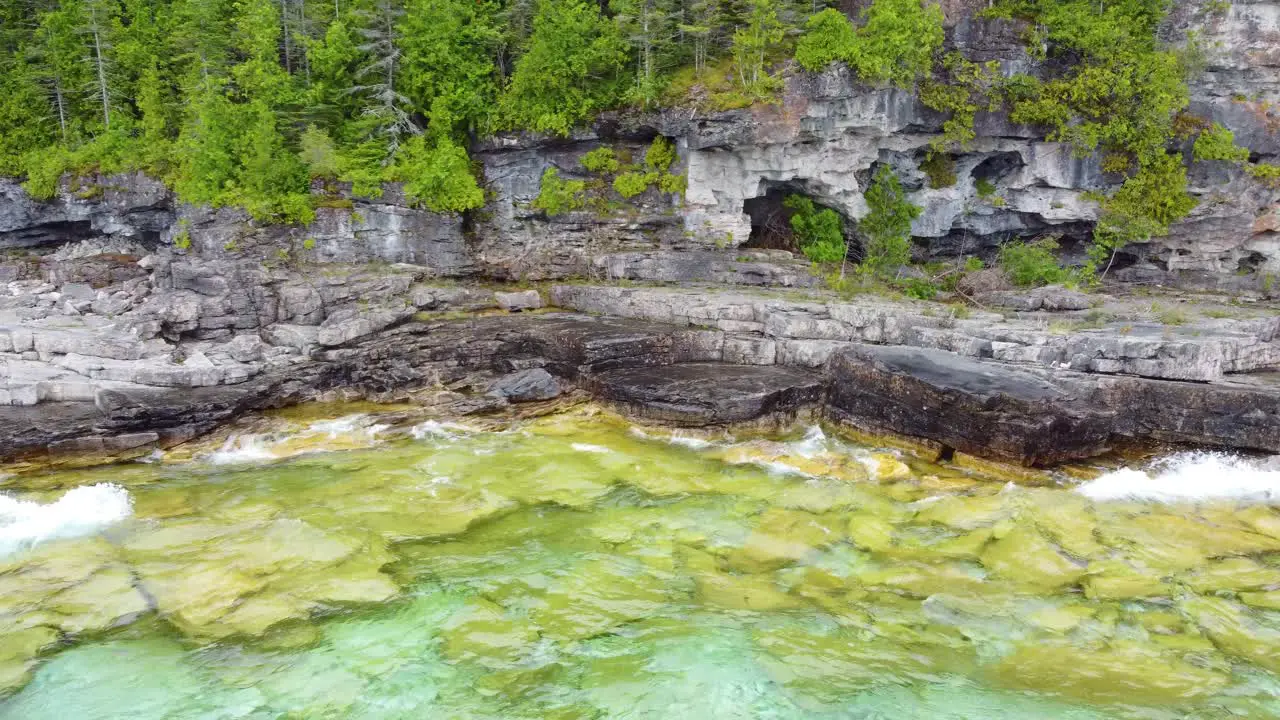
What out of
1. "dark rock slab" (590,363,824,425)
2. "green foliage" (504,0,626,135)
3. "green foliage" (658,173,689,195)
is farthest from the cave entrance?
"dark rock slab" (590,363,824,425)

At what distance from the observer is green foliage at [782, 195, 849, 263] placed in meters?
27.4

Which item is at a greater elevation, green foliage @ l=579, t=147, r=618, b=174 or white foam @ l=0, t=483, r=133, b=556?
green foliage @ l=579, t=147, r=618, b=174

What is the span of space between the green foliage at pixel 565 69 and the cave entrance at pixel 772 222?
6.49 meters

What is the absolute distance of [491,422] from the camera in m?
19.0

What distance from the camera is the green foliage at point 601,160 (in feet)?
91.9

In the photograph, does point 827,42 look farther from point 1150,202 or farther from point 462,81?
point 462,81

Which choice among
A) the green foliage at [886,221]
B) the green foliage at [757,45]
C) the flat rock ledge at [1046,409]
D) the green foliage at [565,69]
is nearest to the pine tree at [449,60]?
the green foliage at [565,69]

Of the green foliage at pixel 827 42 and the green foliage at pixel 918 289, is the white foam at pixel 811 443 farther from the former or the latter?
the green foliage at pixel 827 42

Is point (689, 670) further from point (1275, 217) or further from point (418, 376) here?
point (1275, 217)

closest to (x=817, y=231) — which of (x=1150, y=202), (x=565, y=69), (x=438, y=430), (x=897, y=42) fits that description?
(x=897, y=42)

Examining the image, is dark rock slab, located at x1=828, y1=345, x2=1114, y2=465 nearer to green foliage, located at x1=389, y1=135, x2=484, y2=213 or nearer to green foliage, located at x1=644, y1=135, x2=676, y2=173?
green foliage, located at x1=644, y1=135, x2=676, y2=173

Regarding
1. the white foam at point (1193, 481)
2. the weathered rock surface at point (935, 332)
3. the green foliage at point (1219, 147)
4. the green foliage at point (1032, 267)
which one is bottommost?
the white foam at point (1193, 481)

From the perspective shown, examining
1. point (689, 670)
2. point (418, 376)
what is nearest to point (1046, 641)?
point (689, 670)

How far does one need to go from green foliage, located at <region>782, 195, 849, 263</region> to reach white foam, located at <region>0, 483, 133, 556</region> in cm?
2128
